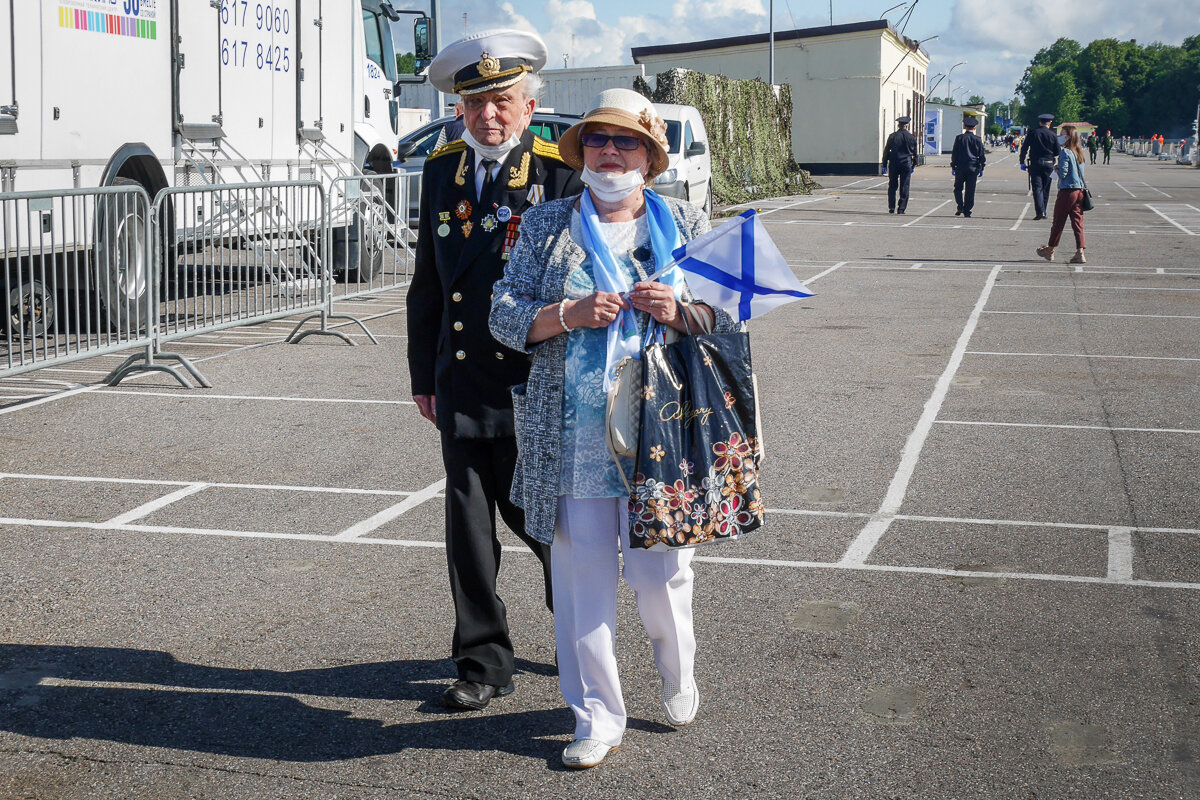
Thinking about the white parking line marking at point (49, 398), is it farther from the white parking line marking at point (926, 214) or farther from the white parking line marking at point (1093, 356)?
the white parking line marking at point (926, 214)

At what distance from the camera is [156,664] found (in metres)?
4.57

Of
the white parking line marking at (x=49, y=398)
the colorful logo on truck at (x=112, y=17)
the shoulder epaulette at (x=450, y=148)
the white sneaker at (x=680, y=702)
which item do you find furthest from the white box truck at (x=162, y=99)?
the white sneaker at (x=680, y=702)

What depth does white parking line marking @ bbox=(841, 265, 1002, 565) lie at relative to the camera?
596 centimetres

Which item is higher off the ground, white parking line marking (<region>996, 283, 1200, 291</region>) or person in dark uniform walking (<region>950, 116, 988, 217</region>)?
person in dark uniform walking (<region>950, 116, 988, 217</region>)

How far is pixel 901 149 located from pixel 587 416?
1049 inches

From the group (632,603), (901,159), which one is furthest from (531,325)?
(901,159)

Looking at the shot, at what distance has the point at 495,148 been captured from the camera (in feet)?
13.4

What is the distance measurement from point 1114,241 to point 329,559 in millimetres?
19886

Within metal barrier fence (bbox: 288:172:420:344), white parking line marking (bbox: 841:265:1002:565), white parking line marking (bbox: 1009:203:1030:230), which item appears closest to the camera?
white parking line marking (bbox: 841:265:1002:565)

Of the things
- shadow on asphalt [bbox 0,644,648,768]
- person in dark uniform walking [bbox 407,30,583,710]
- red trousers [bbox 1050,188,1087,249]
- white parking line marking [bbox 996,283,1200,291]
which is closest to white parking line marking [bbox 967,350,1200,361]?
white parking line marking [bbox 996,283,1200,291]

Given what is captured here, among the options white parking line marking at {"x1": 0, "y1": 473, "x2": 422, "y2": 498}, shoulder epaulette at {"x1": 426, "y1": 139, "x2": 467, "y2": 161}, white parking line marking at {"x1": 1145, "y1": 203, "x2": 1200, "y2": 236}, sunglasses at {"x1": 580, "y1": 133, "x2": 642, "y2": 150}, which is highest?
white parking line marking at {"x1": 1145, "y1": 203, "x2": 1200, "y2": 236}

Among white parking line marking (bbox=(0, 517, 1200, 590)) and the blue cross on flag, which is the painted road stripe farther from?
the blue cross on flag

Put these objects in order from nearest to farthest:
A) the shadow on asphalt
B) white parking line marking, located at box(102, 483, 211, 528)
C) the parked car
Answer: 1. the shadow on asphalt
2. white parking line marking, located at box(102, 483, 211, 528)
3. the parked car

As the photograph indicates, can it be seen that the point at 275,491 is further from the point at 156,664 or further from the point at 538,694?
the point at 538,694
